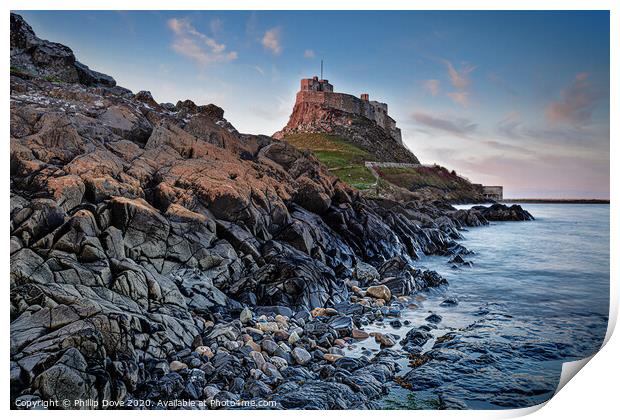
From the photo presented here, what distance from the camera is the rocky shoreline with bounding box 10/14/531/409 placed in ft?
14.2

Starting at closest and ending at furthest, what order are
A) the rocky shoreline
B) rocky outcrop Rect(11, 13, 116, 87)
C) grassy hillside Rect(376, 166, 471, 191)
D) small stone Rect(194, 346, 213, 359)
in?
the rocky shoreline
small stone Rect(194, 346, 213, 359)
rocky outcrop Rect(11, 13, 116, 87)
grassy hillside Rect(376, 166, 471, 191)

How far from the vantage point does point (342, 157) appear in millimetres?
24750

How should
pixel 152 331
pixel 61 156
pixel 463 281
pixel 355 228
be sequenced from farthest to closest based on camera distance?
pixel 355 228 < pixel 463 281 < pixel 61 156 < pixel 152 331

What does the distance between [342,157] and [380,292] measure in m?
17.4

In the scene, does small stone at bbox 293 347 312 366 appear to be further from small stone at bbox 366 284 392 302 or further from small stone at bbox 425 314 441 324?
small stone at bbox 366 284 392 302

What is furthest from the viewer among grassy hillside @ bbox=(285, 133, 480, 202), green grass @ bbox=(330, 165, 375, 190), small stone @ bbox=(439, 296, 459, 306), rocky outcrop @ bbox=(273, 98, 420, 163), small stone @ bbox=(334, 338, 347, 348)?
grassy hillside @ bbox=(285, 133, 480, 202)

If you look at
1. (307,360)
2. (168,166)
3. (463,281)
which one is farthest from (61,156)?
(463,281)

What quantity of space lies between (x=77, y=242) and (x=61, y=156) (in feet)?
8.22

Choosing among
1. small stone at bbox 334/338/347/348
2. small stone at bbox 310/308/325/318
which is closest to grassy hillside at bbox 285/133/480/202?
small stone at bbox 310/308/325/318

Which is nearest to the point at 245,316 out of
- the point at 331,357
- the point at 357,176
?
the point at 331,357

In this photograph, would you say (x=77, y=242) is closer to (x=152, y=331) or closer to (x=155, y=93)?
(x=152, y=331)

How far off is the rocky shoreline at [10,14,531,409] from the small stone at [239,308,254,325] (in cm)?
2

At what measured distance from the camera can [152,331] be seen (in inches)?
191
